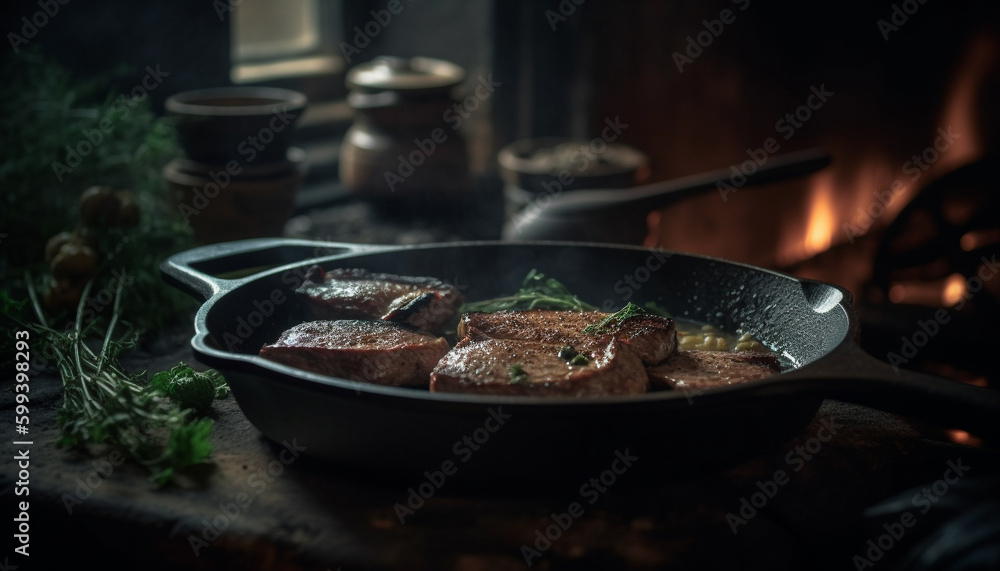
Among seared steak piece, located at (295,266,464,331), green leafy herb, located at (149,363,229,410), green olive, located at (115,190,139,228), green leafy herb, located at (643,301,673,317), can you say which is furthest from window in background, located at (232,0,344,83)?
green leafy herb, located at (643,301,673,317)

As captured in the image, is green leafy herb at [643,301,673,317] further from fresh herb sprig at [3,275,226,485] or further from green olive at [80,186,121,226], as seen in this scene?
green olive at [80,186,121,226]

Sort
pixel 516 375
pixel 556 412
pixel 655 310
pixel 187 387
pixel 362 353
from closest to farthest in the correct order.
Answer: pixel 556 412
pixel 516 375
pixel 362 353
pixel 187 387
pixel 655 310

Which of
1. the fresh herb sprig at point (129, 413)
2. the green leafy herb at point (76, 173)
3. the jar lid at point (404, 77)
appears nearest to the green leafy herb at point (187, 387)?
the fresh herb sprig at point (129, 413)

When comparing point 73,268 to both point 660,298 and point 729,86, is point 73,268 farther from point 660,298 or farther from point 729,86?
point 729,86

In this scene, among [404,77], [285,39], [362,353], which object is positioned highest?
[285,39]

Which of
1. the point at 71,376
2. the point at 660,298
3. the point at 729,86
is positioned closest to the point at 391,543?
the point at 71,376

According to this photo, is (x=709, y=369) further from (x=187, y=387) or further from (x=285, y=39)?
(x=285, y=39)

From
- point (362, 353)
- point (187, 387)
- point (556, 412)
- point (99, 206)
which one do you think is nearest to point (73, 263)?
point (99, 206)
